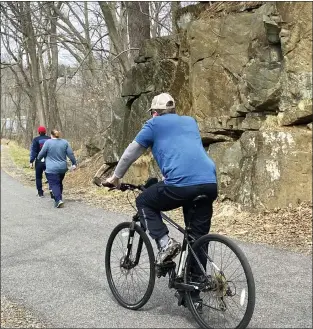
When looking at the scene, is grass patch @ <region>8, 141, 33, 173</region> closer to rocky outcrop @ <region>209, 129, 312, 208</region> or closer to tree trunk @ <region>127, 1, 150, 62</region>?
rocky outcrop @ <region>209, 129, 312, 208</region>

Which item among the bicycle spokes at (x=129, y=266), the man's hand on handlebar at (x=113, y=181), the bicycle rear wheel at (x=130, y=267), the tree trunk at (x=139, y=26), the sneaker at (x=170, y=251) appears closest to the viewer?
the man's hand on handlebar at (x=113, y=181)

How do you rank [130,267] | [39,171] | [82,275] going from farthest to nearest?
[82,275], [130,267], [39,171]

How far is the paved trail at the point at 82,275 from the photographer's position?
387 centimetres

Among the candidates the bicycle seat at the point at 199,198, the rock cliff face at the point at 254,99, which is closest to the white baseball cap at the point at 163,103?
the bicycle seat at the point at 199,198

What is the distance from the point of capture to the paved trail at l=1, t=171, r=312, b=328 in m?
3.87

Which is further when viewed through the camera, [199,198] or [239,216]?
[239,216]

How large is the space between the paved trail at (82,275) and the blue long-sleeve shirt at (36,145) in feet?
1.16

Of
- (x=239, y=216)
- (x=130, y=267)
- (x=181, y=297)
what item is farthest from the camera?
(x=239, y=216)

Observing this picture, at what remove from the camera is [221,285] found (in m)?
3.51

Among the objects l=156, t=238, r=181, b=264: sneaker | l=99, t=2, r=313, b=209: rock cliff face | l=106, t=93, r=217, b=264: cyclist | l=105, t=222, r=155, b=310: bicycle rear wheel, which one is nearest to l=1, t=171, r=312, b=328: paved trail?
l=105, t=222, r=155, b=310: bicycle rear wheel

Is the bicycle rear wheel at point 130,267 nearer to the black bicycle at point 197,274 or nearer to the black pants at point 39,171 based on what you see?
the black bicycle at point 197,274

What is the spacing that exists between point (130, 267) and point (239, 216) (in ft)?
10.1

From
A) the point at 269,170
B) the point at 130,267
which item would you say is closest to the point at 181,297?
the point at 130,267

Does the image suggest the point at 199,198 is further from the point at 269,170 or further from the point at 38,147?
the point at 269,170
